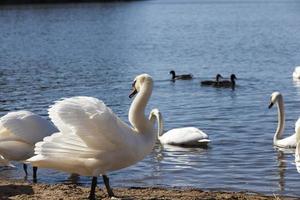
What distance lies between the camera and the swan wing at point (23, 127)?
1016 cm

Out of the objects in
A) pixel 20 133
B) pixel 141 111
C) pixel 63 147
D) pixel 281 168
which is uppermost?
pixel 141 111

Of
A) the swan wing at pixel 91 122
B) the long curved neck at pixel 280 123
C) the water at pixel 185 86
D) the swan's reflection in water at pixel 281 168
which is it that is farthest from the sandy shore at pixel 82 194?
the long curved neck at pixel 280 123

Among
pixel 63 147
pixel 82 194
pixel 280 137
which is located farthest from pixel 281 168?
pixel 63 147

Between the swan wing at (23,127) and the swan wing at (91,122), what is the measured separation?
8.41 feet

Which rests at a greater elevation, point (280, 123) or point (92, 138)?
point (92, 138)

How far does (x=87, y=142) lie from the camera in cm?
767

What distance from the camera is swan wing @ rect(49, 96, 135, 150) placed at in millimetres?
7531

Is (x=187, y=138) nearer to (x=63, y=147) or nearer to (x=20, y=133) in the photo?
(x=20, y=133)

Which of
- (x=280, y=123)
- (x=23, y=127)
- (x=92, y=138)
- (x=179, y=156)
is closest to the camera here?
(x=92, y=138)

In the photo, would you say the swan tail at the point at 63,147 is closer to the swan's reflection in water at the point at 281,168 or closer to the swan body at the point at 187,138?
the swan's reflection in water at the point at 281,168

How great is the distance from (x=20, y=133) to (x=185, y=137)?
4899 mm

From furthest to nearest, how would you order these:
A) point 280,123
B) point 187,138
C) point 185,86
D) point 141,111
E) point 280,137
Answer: point 185,86
point 280,123
point 280,137
point 187,138
point 141,111

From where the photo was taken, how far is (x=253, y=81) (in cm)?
2623

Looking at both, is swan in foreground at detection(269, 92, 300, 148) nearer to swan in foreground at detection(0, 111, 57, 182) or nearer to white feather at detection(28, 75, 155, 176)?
swan in foreground at detection(0, 111, 57, 182)
